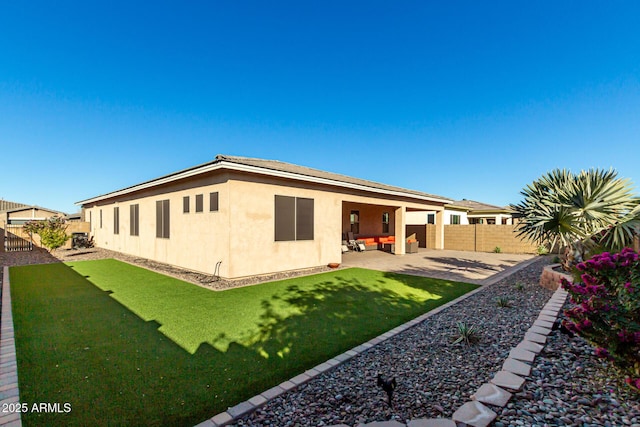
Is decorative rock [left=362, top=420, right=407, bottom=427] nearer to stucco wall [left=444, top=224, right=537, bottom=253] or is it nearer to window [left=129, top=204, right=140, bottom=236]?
window [left=129, top=204, right=140, bottom=236]

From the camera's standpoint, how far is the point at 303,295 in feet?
24.1

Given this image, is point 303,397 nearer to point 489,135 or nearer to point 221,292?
point 221,292

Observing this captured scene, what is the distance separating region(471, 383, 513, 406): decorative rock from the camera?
255cm

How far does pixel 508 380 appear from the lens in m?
2.88

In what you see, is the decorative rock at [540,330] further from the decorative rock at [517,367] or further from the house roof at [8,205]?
the house roof at [8,205]

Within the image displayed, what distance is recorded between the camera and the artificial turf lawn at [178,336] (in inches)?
116

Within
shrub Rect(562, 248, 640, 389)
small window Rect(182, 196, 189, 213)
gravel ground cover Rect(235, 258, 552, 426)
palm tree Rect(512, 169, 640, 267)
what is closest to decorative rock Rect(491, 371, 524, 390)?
gravel ground cover Rect(235, 258, 552, 426)

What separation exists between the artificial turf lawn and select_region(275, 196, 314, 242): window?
2.06m

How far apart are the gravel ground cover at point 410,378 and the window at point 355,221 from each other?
47.8 ft

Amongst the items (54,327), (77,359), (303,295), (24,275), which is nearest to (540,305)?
(303,295)

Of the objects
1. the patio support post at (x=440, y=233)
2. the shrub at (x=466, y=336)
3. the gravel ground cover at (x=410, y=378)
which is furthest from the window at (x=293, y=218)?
the patio support post at (x=440, y=233)

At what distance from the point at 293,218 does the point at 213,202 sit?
2873mm

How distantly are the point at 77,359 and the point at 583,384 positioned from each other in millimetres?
5922

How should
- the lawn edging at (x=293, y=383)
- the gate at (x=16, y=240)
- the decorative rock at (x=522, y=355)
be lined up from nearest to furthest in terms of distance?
the lawn edging at (x=293, y=383) < the decorative rock at (x=522, y=355) < the gate at (x=16, y=240)
